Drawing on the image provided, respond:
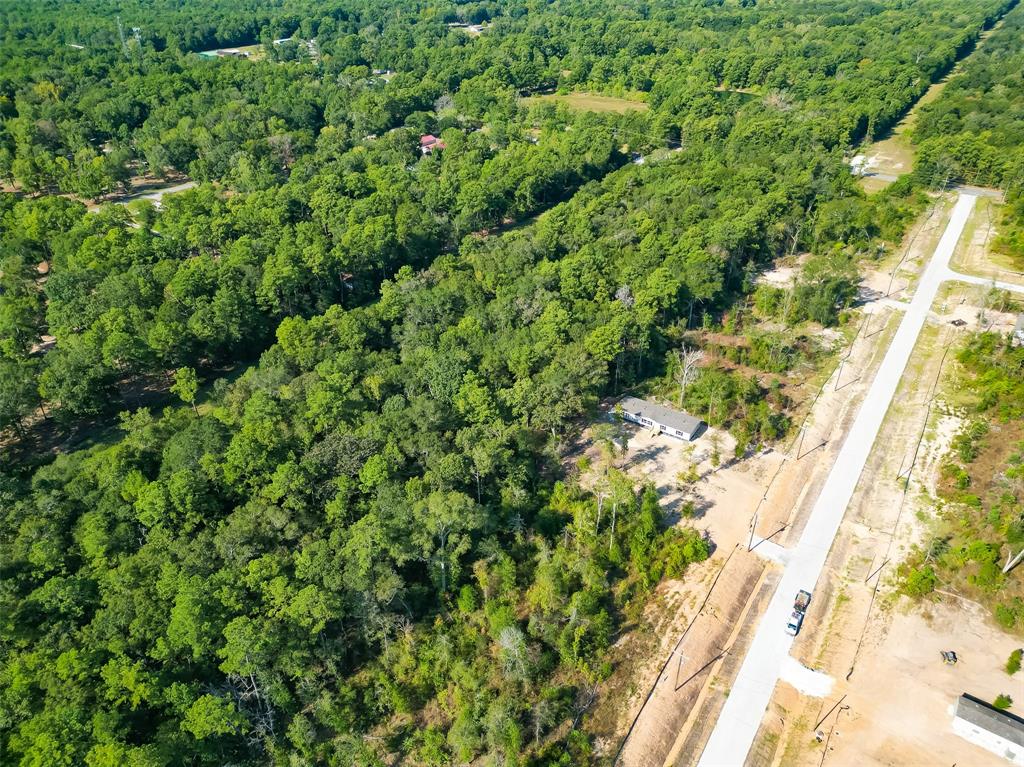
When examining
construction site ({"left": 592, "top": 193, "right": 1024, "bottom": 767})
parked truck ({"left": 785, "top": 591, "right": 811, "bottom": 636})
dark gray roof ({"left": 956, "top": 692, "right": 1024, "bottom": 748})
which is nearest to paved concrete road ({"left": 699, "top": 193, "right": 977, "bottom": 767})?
construction site ({"left": 592, "top": 193, "right": 1024, "bottom": 767})

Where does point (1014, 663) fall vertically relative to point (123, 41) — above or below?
below

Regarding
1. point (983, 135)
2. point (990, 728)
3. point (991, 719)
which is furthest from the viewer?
point (983, 135)

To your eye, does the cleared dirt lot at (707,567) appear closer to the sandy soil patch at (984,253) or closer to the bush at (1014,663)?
the bush at (1014,663)

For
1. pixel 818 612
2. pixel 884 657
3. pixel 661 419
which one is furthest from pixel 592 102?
pixel 884 657

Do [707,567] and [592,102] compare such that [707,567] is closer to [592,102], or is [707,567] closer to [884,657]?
[884,657]

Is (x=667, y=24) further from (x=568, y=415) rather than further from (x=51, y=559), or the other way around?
(x=51, y=559)

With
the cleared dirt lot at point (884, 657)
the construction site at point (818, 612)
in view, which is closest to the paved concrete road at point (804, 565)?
the construction site at point (818, 612)
